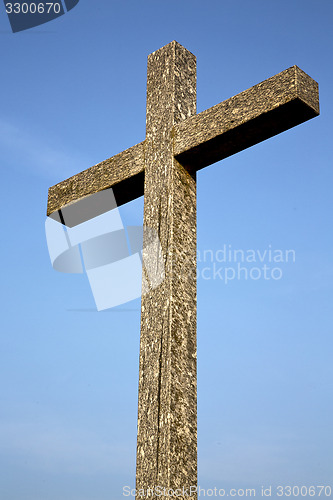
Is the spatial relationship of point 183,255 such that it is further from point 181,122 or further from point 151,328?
point 181,122

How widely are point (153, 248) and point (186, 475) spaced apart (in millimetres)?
1016

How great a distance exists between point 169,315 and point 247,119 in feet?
3.16

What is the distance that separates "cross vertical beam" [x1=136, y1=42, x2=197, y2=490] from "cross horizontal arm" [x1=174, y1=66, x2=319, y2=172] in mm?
100

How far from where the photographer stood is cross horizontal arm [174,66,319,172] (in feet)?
8.86

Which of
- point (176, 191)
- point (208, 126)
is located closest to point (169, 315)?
point (176, 191)

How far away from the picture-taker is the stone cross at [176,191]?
2521mm

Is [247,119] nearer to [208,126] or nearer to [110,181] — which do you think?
[208,126]

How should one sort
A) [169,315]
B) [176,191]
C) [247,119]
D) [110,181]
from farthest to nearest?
[110,181], [176,191], [247,119], [169,315]

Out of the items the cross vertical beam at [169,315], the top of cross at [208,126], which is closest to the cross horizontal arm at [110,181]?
the top of cross at [208,126]

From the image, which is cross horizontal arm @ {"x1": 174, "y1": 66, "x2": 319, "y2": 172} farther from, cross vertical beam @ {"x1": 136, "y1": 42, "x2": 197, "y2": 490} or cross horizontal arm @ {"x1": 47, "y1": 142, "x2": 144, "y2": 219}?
cross horizontal arm @ {"x1": 47, "y1": 142, "x2": 144, "y2": 219}

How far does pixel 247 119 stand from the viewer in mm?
2801

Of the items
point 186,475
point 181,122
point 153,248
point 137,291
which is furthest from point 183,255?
point 186,475

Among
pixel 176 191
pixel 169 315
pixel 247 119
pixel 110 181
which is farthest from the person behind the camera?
pixel 110 181

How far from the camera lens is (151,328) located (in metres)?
2.73
